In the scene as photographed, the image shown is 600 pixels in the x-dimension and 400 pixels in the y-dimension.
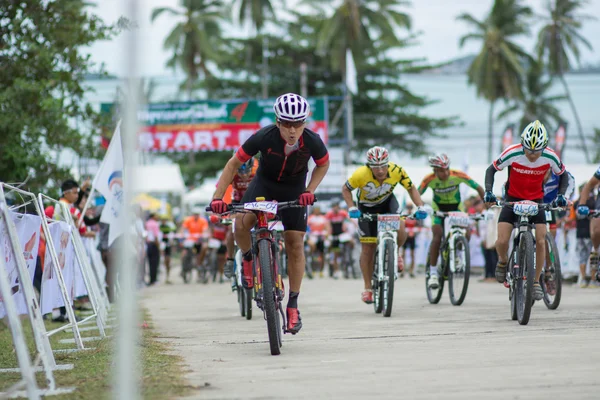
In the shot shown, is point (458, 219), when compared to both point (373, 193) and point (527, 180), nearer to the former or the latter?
point (373, 193)

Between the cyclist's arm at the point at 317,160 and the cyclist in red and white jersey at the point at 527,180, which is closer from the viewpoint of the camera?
the cyclist's arm at the point at 317,160

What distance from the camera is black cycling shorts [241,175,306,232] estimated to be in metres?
8.72

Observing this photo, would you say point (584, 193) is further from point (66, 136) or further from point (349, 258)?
point (349, 258)

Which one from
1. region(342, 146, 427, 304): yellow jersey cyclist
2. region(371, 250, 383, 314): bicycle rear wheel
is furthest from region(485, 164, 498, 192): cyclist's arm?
region(371, 250, 383, 314): bicycle rear wheel

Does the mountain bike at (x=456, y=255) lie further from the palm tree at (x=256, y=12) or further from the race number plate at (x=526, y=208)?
the palm tree at (x=256, y=12)

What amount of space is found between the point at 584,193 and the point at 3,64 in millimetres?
8588

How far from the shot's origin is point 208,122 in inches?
1617

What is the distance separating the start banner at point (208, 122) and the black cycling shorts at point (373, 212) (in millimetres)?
26656

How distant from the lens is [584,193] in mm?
12078

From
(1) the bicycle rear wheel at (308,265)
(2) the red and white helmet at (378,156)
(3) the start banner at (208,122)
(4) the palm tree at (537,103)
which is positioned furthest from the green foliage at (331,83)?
(2) the red and white helmet at (378,156)

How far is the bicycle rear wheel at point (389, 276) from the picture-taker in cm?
1157

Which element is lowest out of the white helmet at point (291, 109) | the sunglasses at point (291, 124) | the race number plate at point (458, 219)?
the race number plate at point (458, 219)

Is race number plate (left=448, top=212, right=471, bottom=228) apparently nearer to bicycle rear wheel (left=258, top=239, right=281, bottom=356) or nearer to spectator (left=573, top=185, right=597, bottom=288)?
bicycle rear wheel (left=258, top=239, right=281, bottom=356)

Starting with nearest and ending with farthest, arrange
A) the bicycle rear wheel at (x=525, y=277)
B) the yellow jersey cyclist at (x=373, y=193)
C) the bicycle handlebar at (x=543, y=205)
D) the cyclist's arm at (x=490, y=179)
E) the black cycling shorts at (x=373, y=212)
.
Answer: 1. the bicycle rear wheel at (x=525, y=277)
2. the bicycle handlebar at (x=543, y=205)
3. the cyclist's arm at (x=490, y=179)
4. the yellow jersey cyclist at (x=373, y=193)
5. the black cycling shorts at (x=373, y=212)
